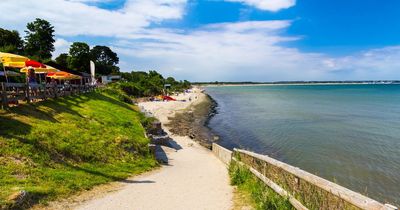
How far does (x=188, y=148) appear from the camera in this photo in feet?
73.0

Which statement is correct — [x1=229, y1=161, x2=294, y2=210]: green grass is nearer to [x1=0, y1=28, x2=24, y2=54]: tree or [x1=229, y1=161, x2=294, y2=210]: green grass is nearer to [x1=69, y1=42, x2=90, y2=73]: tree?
[x1=0, y1=28, x2=24, y2=54]: tree

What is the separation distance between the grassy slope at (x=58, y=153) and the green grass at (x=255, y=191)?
4.29 metres

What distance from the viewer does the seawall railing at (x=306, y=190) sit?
5230mm

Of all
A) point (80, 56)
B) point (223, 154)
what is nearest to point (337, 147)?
point (223, 154)

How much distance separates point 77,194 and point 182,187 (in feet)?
11.9

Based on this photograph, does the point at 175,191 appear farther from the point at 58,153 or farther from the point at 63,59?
the point at 63,59

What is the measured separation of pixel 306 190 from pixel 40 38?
80496mm

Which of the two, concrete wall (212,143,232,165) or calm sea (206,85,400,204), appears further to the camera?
calm sea (206,85,400,204)

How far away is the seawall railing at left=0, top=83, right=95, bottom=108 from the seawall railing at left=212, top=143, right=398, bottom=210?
11.1m

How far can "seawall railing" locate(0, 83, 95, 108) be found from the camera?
13.3m

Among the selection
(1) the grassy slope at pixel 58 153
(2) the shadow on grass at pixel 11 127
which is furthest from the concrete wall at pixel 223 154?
(2) the shadow on grass at pixel 11 127

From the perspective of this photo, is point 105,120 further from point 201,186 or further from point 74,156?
point 201,186

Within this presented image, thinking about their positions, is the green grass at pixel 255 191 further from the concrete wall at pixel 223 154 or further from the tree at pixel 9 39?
the tree at pixel 9 39

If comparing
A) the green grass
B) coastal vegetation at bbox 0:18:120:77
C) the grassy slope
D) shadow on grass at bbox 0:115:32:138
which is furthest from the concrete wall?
coastal vegetation at bbox 0:18:120:77
